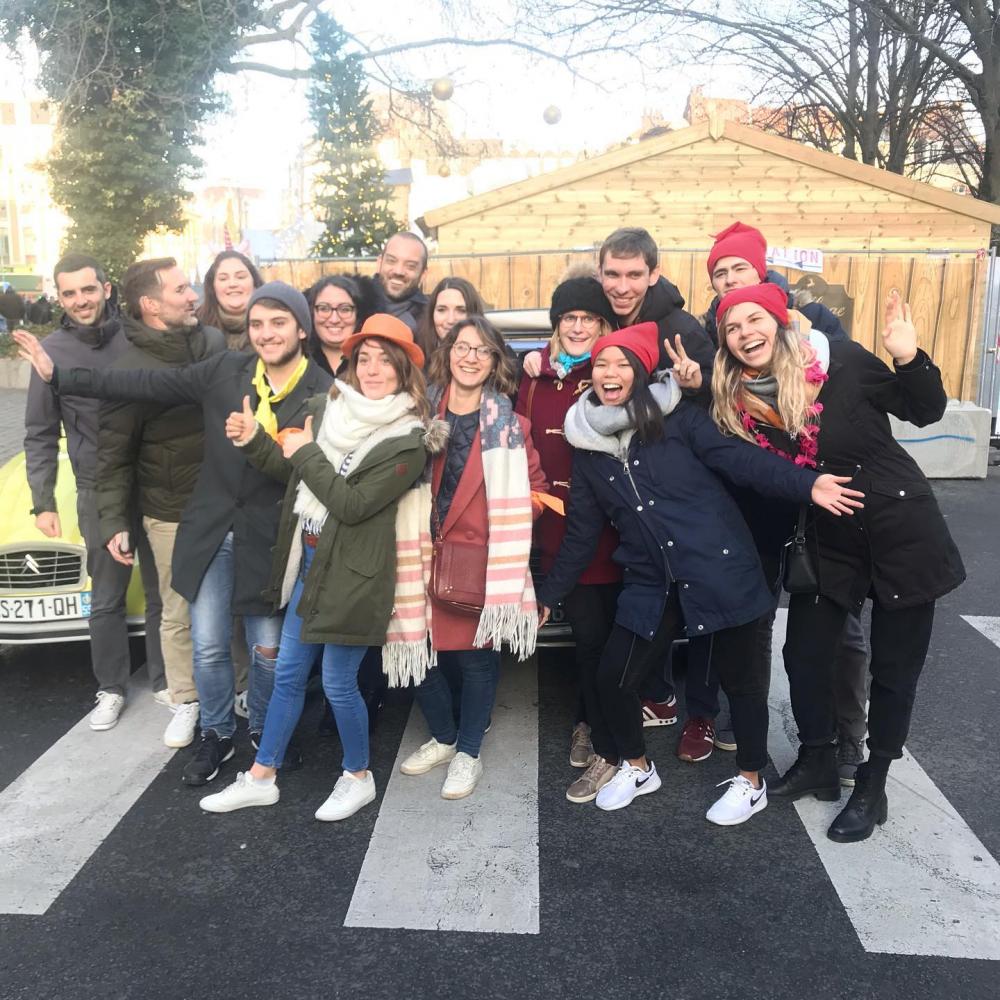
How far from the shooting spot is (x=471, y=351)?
11.5ft

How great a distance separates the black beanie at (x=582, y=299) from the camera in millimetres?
3695

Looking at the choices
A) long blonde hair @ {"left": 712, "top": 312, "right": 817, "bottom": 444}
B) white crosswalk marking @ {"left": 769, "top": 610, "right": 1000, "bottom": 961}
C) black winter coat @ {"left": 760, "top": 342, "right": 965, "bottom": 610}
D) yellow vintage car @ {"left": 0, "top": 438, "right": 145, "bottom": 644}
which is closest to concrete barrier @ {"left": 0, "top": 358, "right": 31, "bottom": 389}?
yellow vintage car @ {"left": 0, "top": 438, "right": 145, "bottom": 644}

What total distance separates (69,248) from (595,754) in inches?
844

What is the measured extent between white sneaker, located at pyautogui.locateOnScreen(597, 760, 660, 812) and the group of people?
1 cm

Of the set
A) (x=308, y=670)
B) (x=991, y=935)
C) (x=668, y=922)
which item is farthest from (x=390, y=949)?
(x=991, y=935)

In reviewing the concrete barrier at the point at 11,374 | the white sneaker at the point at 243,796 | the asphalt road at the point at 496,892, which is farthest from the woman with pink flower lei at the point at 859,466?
the concrete barrier at the point at 11,374

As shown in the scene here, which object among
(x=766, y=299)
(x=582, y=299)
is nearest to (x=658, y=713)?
(x=582, y=299)

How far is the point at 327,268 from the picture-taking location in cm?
1297

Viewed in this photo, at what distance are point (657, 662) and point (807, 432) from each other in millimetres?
1000

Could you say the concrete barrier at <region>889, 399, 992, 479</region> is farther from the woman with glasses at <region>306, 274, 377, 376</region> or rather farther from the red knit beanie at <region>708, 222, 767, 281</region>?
the woman with glasses at <region>306, 274, 377, 376</region>

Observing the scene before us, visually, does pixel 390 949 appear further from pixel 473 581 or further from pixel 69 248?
pixel 69 248

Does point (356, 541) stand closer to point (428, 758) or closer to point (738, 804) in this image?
point (428, 758)

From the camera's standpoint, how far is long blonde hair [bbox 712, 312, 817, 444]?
3164mm

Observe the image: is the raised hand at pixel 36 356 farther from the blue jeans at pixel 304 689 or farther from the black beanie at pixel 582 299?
the black beanie at pixel 582 299
